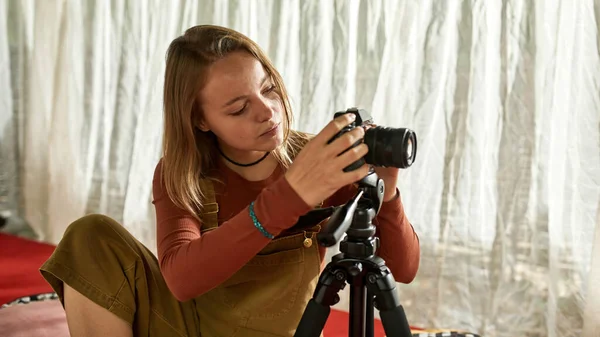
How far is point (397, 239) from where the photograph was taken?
1359 mm

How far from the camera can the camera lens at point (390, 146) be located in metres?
1.03

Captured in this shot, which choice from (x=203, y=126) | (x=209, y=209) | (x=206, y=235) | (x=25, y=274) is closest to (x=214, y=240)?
(x=206, y=235)

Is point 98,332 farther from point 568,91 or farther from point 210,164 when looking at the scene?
point 568,91

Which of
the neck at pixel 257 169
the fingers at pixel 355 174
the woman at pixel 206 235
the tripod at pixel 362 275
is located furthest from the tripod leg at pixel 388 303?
the neck at pixel 257 169

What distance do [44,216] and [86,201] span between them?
240 millimetres

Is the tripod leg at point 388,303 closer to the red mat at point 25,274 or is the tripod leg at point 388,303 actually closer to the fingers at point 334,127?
the fingers at point 334,127

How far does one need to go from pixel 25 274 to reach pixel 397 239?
1.52 metres

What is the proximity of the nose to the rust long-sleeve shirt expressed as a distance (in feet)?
0.42

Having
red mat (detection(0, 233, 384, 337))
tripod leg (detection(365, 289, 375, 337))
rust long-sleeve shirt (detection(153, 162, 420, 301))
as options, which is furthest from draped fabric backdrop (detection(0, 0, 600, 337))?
tripod leg (detection(365, 289, 375, 337))

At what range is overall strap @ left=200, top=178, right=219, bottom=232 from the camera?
1.44 metres

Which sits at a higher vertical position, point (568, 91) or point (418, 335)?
point (568, 91)

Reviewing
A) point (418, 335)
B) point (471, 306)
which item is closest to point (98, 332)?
point (418, 335)

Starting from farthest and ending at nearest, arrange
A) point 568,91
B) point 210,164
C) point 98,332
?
point 568,91, point 210,164, point 98,332

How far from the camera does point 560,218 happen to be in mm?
1753
